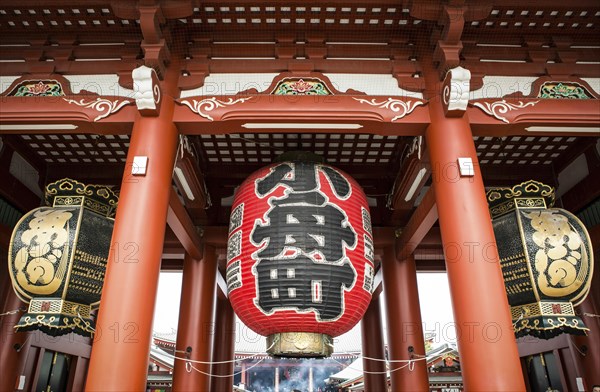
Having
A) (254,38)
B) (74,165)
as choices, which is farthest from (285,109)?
(74,165)

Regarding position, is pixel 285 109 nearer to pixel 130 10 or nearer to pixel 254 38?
pixel 254 38

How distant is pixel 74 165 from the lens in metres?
7.53

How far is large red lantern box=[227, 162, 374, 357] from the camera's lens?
14.1 ft

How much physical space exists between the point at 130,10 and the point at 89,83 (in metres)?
1.16

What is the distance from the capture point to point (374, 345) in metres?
9.59

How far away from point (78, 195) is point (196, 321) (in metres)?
2.75

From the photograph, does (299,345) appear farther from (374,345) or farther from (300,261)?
(374,345)

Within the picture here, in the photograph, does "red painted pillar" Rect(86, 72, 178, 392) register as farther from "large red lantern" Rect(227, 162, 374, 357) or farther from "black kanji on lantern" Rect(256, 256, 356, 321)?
"black kanji on lantern" Rect(256, 256, 356, 321)

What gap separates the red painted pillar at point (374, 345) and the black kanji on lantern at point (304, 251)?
222 inches

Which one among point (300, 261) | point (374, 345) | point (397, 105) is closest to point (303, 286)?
point (300, 261)

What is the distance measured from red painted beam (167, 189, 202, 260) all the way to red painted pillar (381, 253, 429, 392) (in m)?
3.19

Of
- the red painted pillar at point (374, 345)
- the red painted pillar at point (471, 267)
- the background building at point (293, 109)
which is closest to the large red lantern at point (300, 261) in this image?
the background building at point (293, 109)

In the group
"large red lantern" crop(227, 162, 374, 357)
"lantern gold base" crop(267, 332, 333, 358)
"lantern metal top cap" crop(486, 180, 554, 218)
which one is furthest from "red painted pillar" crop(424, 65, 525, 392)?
"lantern gold base" crop(267, 332, 333, 358)

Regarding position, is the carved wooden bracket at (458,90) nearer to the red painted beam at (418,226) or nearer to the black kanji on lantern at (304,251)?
the red painted beam at (418,226)
